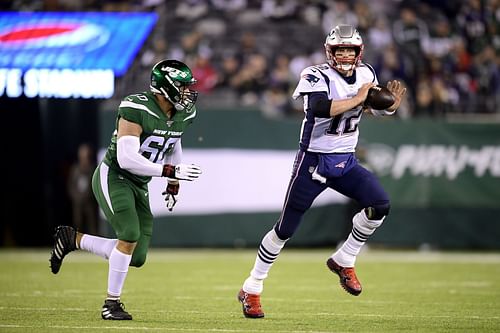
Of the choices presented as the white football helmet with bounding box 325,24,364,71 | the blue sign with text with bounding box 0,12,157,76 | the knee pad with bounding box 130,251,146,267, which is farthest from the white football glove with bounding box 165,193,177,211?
the blue sign with text with bounding box 0,12,157,76

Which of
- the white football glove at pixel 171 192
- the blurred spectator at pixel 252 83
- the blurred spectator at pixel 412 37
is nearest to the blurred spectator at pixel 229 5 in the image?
the blurred spectator at pixel 252 83

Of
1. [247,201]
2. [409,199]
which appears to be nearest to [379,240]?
[409,199]

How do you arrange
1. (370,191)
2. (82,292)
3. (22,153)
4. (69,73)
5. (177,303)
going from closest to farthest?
1. (370,191)
2. (177,303)
3. (82,292)
4. (69,73)
5. (22,153)

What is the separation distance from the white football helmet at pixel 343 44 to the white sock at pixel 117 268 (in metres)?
2.03

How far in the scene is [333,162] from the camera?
745cm

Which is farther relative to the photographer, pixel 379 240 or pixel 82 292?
pixel 379 240

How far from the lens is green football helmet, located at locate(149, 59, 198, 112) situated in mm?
7266

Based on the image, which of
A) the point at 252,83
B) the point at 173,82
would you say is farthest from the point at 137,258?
the point at 252,83

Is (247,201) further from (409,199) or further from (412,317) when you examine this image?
(412,317)

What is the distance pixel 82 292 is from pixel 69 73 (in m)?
6.09

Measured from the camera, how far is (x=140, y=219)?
7516mm

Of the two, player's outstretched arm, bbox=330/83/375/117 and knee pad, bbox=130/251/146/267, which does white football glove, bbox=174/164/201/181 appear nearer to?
knee pad, bbox=130/251/146/267

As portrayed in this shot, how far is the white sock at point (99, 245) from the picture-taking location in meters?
7.46

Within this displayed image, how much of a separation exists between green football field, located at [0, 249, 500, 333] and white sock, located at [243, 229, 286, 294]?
0.74ft
